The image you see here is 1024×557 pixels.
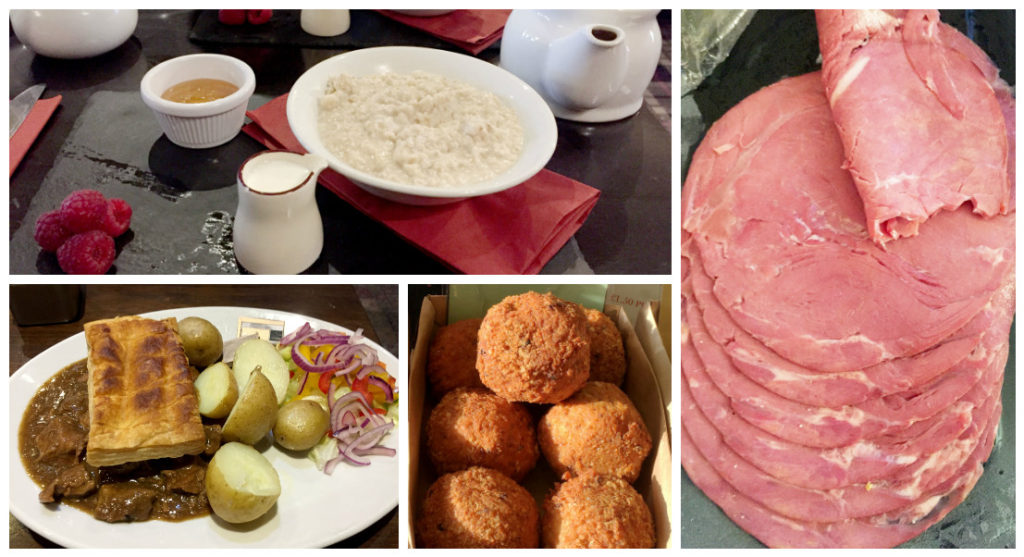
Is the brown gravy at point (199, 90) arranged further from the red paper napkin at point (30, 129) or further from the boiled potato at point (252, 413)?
the boiled potato at point (252, 413)

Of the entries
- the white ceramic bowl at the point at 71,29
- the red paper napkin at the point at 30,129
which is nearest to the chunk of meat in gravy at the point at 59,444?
the red paper napkin at the point at 30,129

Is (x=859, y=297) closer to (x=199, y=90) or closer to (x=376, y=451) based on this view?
(x=376, y=451)

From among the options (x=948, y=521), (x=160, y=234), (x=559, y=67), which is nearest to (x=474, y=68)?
(x=559, y=67)

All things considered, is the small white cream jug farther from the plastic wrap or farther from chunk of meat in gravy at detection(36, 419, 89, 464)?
the plastic wrap

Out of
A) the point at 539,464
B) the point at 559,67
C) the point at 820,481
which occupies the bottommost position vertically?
the point at 539,464

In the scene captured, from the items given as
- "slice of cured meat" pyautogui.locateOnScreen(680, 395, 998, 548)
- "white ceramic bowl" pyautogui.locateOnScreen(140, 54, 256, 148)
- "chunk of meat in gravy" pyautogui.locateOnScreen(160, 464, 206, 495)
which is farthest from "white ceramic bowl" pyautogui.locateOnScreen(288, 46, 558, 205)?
"slice of cured meat" pyautogui.locateOnScreen(680, 395, 998, 548)

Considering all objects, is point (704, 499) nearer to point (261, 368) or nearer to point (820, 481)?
point (820, 481)
